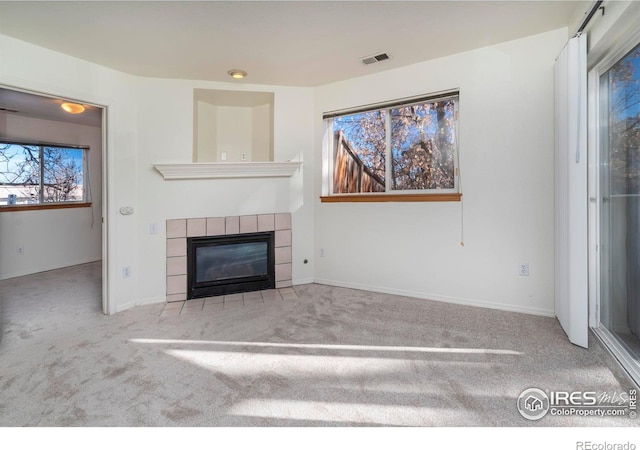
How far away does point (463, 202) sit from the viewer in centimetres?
295

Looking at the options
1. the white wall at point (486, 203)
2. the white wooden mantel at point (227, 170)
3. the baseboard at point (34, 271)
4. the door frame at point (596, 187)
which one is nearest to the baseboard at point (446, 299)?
the white wall at point (486, 203)

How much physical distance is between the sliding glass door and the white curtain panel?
0.20 metres

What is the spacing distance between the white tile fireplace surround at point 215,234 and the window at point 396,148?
79 centimetres

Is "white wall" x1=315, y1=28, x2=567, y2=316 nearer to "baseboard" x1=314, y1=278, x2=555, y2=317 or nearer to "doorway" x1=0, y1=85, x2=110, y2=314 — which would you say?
"baseboard" x1=314, y1=278, x2=555, y2=317

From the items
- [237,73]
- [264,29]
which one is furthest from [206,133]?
[264,29]

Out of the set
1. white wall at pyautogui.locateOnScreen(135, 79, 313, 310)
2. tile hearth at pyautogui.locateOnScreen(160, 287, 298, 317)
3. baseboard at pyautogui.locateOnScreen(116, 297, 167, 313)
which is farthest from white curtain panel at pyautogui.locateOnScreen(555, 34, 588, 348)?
baseboard at pyautogui.locateOnScreen(116, 297, 167, 313)

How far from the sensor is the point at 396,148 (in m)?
3.39

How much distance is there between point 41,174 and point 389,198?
5.26 metres

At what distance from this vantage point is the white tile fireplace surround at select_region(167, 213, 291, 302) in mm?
3291

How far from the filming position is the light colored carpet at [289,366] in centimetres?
149

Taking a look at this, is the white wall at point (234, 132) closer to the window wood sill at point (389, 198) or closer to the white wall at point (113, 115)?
the white wall at point (113, 115)

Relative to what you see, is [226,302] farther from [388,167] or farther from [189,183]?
[388,167]

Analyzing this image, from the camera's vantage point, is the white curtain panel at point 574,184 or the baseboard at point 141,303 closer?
the white curtain panel at point 574,184

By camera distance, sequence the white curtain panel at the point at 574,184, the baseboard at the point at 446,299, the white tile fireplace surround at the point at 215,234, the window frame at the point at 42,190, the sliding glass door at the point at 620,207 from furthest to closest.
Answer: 1. the window frame at the point at 42,190
2. the white tile fireplace surround at the point at 215,234
3. the baseboard at the point at 446,299
4. the white curtain panel at the point at 574,184
5. the sliding glass door at the point at 620,207
